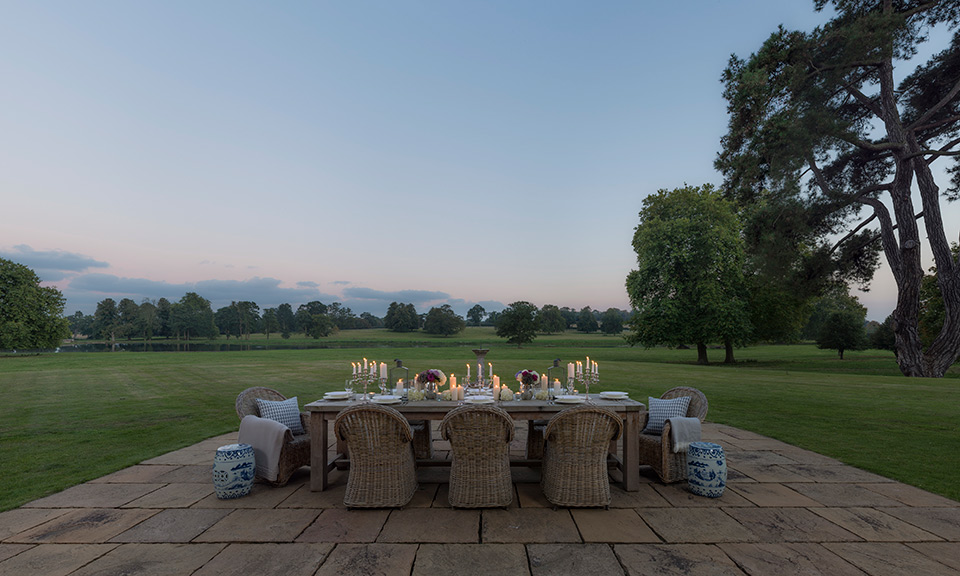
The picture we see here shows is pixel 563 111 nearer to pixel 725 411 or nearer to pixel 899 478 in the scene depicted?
pixel 725 411

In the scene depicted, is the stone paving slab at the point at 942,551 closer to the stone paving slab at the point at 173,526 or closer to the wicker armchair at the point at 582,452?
the wicker armchair at the point at 582,452

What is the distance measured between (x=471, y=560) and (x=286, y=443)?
8.56 ft

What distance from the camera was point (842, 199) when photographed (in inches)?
652

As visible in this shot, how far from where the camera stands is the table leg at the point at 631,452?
4.27 metres

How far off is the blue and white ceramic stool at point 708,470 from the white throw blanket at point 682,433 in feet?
0.72

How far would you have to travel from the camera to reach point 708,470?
4.02 meters

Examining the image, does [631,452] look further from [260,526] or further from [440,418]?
[260,526]

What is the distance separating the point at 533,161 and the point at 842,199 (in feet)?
43.2

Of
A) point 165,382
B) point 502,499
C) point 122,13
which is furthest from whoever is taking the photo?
point 165,382

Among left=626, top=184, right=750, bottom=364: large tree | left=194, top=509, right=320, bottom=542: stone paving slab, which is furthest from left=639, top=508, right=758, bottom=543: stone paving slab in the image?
left=626, top=184, right=750, bottom=364: large tree

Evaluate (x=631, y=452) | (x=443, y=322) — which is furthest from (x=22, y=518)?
(x=443, y=322)

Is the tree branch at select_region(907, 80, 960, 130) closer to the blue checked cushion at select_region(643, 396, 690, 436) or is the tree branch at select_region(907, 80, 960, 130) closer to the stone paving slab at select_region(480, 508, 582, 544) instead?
the blue checked cushion at select_region(643, 396, 690, 436)

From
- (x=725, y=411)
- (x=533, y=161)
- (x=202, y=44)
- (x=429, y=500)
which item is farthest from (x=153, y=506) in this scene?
(x=533, y=161)

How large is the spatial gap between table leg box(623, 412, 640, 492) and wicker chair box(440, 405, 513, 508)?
1.37m
